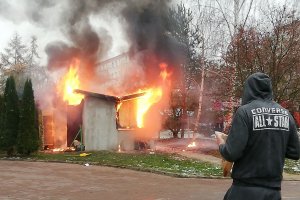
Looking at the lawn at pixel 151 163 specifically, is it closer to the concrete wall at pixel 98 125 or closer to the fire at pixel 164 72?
the concrete wall at pixel 98 125

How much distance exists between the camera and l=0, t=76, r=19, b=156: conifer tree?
57.2 ft

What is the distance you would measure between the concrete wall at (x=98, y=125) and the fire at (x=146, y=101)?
153 cm

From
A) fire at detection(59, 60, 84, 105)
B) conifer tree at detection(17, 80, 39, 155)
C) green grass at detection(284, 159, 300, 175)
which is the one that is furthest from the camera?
fire at detection(59, 60, 84, 105)

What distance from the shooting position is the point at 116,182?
1138 centimetres

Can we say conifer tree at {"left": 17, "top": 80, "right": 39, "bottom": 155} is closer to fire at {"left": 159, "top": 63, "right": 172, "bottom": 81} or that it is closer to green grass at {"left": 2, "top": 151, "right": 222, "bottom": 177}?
green grass at {"left": 2, "top": 151, "right": 222, "bottom": 177}

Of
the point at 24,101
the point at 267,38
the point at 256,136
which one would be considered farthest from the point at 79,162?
the point at 256,136

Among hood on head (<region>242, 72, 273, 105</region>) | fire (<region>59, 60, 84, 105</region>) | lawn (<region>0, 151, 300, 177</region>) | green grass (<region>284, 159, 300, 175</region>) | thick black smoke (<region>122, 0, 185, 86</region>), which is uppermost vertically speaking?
thick black smoke (<region>122, 0, 185, 86</region>)

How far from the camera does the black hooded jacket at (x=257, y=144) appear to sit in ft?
11.7

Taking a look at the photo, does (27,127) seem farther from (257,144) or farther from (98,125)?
(257,144)

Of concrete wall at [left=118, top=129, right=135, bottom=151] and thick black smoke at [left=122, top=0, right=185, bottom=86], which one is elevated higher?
thick black smoke at [left=122, top=0, right=185, bottom=86]

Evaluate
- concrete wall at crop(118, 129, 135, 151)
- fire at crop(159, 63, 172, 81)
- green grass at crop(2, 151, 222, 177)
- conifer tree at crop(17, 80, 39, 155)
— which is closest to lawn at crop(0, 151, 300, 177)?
green grass at crop(2, 151, 222, 177)

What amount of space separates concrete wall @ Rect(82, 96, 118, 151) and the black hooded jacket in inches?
657

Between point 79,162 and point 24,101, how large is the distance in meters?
3.89

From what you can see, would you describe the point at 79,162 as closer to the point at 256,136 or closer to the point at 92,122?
the point at 92,122
